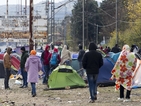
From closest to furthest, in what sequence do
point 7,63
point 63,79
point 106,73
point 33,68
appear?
point 33,68 < point 63,79 < point 7,63 < point 106,73

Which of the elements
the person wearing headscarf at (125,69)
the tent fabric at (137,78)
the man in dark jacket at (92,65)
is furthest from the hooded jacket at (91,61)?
the tent fabric at (137,78)

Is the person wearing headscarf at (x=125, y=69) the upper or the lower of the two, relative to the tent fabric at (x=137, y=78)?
upper

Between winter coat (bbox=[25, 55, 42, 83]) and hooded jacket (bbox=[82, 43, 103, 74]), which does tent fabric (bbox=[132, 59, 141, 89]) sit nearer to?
winter coat (bbox=[25, 55, 42, 83])

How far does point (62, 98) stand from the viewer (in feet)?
51.4

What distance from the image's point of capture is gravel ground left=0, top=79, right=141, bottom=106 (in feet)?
45.9

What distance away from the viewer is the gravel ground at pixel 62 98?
13992 mm

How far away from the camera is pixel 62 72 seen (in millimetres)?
19047

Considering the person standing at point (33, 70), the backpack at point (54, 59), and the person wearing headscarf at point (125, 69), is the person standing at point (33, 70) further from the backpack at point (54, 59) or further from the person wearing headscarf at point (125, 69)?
the backpack at point (54, 59)

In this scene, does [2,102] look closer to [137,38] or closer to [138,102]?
[138,102]

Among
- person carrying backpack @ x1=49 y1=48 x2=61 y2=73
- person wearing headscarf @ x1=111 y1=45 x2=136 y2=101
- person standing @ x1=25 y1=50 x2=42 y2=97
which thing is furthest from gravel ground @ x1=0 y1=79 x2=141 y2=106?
person carrying backpack @ x1=49 y1=48 x2=61 y2=73

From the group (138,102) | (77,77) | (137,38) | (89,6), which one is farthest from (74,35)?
(138,102)

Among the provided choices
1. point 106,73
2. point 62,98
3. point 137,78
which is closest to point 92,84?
point 62,98

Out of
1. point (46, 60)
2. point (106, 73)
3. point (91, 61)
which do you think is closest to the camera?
point (91, 61)

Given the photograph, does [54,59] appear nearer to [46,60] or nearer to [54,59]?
[54,59]
